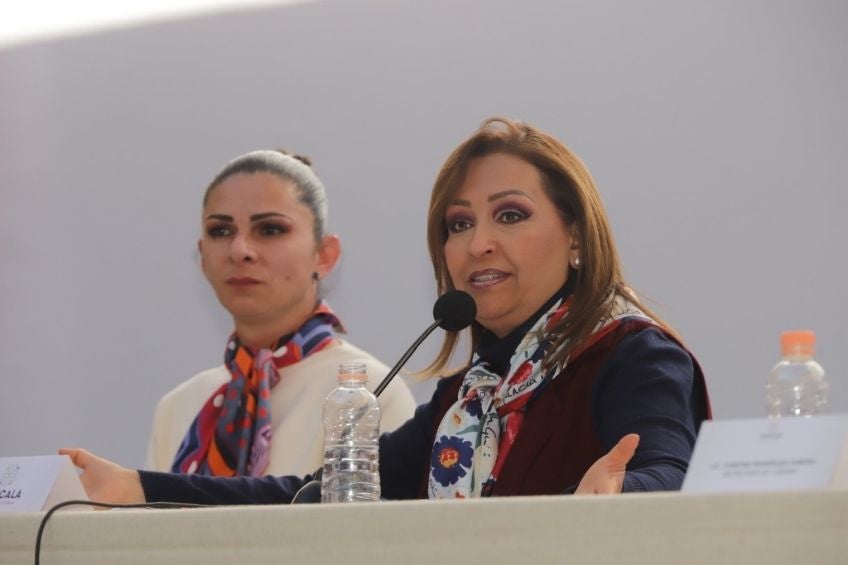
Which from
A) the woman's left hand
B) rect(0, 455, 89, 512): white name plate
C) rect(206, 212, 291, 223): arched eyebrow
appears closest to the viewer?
the woman's left hand

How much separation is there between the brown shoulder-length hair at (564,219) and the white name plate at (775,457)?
772 millimetres

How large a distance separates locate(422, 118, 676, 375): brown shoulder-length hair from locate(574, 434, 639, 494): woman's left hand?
544mm

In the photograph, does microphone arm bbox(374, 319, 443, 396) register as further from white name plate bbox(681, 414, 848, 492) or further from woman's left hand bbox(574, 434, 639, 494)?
white name plate bbox(681, 414, 848, 492)

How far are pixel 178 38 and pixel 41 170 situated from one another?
53 centimetres

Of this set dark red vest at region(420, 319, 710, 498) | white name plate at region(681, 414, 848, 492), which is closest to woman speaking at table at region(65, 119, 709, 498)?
dark red vest at region(420, 319, 710, 498)

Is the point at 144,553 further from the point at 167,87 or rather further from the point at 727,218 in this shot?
the point at 167,87

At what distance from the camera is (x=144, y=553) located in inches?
50.9

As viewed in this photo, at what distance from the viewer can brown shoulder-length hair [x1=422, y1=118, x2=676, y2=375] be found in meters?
1.98

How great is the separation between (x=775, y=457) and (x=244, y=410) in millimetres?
1870

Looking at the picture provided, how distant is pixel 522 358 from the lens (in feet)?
6.54

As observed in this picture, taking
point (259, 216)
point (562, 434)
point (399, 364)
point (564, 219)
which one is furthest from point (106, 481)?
point (259, 216)

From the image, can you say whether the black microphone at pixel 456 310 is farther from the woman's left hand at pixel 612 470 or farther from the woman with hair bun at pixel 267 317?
the woman with hair bun at pixel 267 317

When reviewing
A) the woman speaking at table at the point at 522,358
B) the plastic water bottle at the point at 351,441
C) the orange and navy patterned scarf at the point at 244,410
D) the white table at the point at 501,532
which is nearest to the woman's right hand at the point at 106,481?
the woman speaking at table at the point at 522,358

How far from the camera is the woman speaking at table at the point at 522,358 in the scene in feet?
6.04
